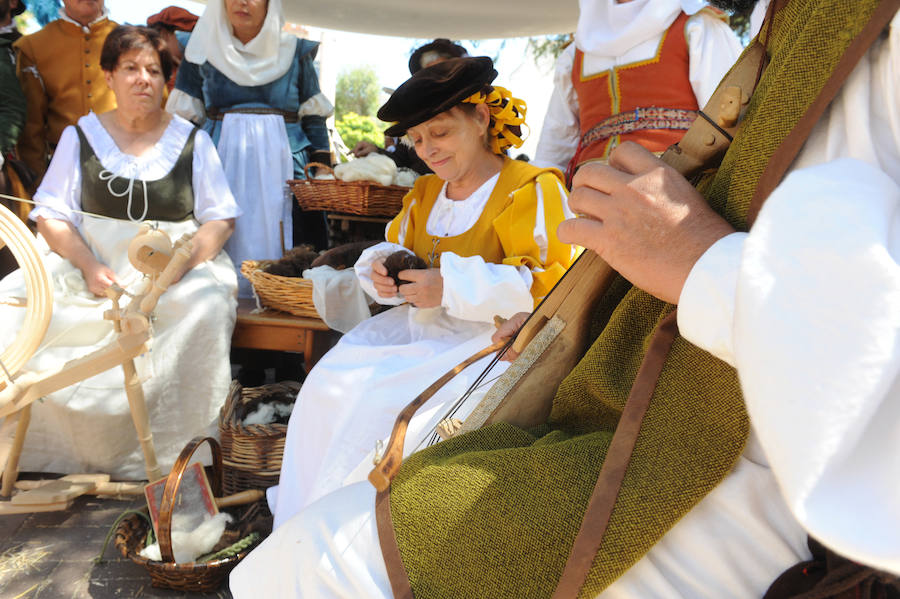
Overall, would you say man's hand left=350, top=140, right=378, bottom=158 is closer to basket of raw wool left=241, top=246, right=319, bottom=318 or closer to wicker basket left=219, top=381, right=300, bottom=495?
basket of raw wool left=241, top=246, right=319, bottom=318

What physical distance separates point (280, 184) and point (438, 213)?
1.76 meters

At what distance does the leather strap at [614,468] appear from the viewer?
0.71 meters

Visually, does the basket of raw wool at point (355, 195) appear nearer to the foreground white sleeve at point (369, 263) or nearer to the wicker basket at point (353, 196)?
the wicker basket at point (353, 196)

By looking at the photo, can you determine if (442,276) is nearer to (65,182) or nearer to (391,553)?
(391,553)

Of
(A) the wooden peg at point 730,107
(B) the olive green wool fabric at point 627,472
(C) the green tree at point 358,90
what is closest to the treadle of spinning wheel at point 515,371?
(B) the olive green wool fabric at point 627,472

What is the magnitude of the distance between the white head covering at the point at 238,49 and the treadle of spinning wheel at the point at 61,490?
2.22 meters

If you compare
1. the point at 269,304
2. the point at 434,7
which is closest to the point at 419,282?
the point at 269,304

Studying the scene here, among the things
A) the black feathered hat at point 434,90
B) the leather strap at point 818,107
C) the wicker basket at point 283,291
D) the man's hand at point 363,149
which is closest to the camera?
the leather strap at point 818,107

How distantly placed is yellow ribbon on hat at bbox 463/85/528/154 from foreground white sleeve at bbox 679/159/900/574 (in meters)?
1.86

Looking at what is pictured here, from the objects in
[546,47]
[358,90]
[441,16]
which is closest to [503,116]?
[441,16]

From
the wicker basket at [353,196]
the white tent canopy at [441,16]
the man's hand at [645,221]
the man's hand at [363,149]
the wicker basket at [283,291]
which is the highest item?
the white tent canopy at [441,16]

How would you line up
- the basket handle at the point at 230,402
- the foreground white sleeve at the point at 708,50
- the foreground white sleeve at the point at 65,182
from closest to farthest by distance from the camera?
the foreground white sleeve at the point at 708,50 < the basket handle at the point at 230,402 < the foreground white sleeve at the point at 65,182

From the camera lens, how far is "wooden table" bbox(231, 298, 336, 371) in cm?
306

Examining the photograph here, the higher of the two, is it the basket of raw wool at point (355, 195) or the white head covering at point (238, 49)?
the white head covering at point (238, 49)
